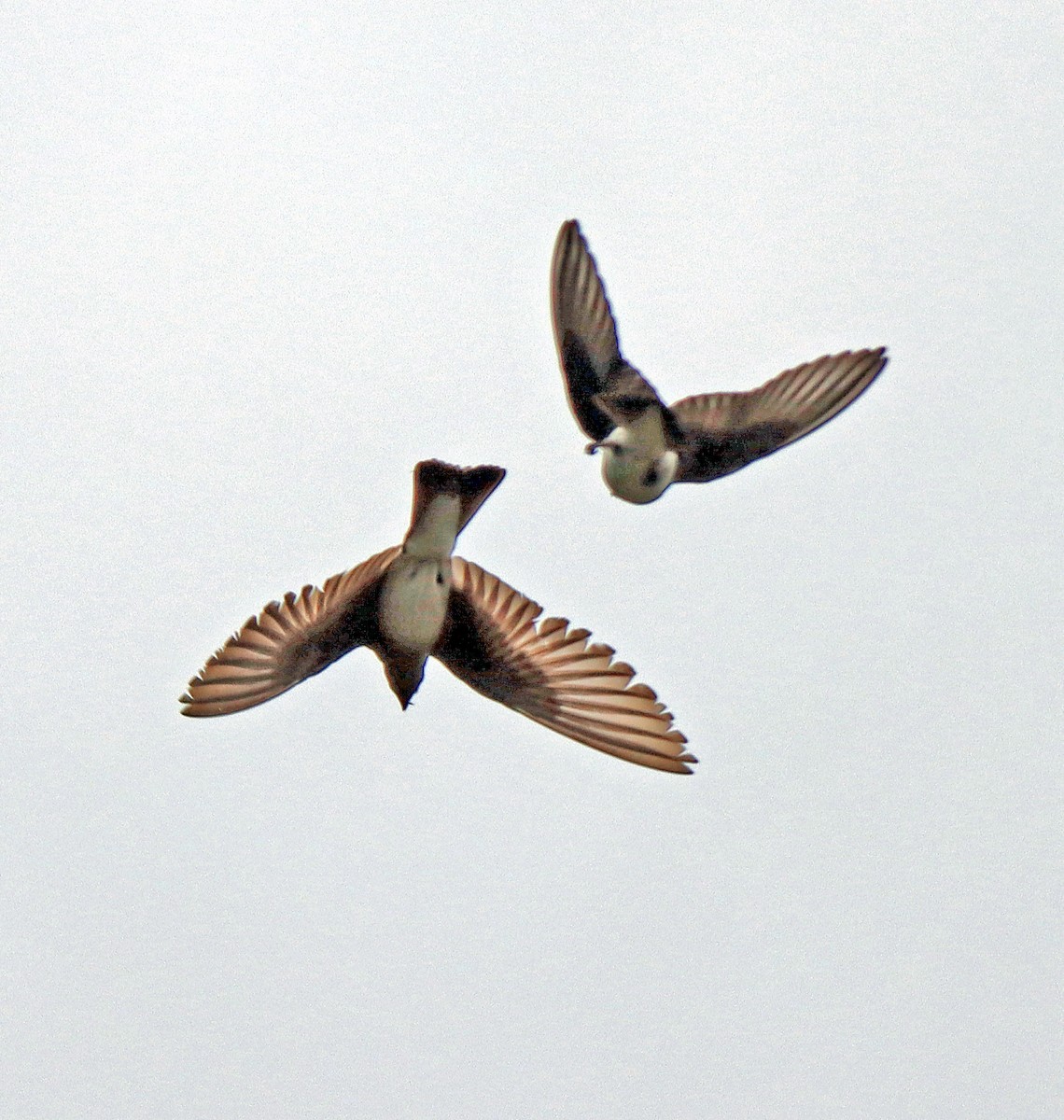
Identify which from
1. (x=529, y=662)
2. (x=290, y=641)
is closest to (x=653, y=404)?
(x=529, y=662)

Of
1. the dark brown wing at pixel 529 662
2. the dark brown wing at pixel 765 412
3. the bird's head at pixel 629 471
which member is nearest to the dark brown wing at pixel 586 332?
the bird's head at pixel 629 471

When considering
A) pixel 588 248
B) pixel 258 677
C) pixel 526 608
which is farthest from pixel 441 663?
pixel 588 248

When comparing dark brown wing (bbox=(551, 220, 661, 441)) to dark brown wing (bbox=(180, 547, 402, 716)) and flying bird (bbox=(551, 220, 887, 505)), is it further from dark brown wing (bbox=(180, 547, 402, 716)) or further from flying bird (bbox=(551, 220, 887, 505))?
dark brown wing (bbox=(180, 547, 402, 716))

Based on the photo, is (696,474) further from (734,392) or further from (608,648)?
(608,648)

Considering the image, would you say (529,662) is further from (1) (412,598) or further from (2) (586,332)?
(2) (586,332)

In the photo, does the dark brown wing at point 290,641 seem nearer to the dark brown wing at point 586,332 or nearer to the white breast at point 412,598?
the white breast at point 412,598

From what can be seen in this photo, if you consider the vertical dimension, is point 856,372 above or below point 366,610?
above
